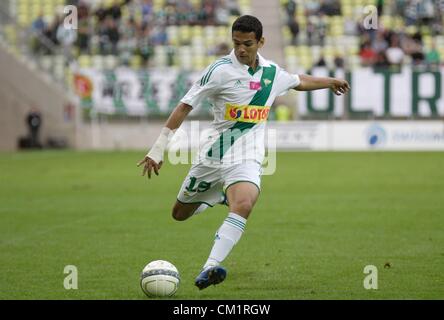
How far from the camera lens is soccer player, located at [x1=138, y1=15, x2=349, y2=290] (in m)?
8.77

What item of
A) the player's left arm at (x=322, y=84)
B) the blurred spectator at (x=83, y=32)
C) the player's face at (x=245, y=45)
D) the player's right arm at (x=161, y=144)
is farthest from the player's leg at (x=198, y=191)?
the blurred spectator at (x=83, y=32)

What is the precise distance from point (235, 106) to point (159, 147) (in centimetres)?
93

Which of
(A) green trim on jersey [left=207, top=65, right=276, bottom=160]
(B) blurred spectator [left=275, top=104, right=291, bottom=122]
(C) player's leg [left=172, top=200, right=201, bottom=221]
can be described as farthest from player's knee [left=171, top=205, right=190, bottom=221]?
(B) blurred spectator [left=275, top=104, right=291, bottom=122]

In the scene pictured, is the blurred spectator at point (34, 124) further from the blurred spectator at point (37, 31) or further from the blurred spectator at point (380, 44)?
the blurred spectator at point (380, 44)

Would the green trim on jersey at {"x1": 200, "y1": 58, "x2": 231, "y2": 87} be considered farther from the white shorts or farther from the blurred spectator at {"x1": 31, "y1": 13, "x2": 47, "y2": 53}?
the blurred spectator at {"x1": 31, "y1": 13, "x2": 47, "y2": 53}

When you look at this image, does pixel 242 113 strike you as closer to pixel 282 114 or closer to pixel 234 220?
pixel 234 220

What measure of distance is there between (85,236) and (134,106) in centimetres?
2230

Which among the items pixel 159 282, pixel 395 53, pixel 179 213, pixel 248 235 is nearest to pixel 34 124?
pixel 395 53

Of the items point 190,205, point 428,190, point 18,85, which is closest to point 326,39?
point 18,85

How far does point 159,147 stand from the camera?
870cm

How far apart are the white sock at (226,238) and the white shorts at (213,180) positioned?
1.49 feet

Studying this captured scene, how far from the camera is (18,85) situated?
35.1 meters

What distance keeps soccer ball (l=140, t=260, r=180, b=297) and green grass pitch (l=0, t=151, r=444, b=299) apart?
12 centimetres

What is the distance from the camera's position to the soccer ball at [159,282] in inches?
326
